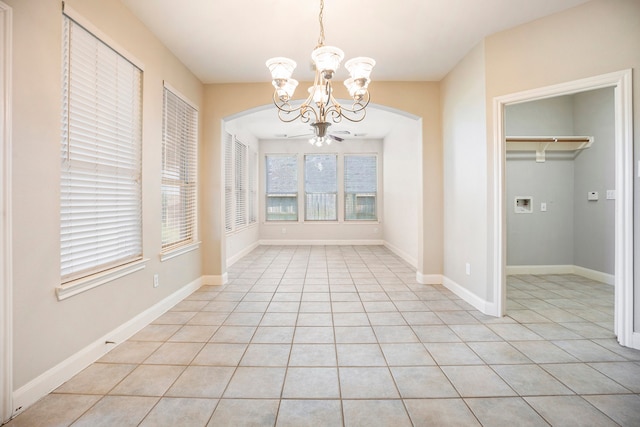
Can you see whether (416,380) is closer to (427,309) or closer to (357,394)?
(357,394)

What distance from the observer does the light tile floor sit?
1.67 m

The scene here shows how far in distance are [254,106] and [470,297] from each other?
3713mm

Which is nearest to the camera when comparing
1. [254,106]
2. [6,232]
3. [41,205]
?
[6,232]

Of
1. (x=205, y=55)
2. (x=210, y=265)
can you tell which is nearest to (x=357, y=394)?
(x=210, y=265)

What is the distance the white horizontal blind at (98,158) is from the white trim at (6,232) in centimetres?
38

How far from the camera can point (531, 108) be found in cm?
463

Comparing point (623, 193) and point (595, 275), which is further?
point (595, 275)

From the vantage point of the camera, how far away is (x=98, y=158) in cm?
232

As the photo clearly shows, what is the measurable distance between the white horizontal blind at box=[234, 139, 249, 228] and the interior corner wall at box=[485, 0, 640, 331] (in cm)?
489

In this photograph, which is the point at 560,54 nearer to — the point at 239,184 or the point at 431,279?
the point at 431,279

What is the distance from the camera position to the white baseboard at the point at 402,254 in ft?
18.4

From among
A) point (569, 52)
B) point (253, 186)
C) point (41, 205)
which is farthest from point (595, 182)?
point (253, 186)

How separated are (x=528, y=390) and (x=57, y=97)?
3540mm

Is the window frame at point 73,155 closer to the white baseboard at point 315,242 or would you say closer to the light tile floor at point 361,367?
the light tile floor at point 361,367
